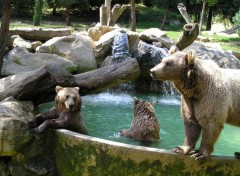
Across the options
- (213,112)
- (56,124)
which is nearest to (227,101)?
(213,112)

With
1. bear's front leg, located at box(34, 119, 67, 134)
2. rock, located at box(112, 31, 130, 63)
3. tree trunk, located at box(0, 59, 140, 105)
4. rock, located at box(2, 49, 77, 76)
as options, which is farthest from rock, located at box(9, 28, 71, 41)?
bear's front leg, located at box(34, 119, 67, 134)

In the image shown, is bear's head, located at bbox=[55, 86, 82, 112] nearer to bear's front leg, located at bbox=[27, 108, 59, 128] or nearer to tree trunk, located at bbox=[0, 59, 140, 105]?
bear's front leg, located at bbox=[27, 108, 59, 128]

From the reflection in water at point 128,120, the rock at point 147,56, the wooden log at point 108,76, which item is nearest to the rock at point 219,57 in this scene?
the rock at point 147,56

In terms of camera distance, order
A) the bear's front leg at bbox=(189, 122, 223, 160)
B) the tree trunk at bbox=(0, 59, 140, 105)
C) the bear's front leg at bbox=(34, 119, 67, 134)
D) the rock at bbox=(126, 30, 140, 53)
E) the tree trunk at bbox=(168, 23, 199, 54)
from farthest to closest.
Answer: the rock at bbox=(126, 30, 140, 53) < the tree trunk at bbox=(168, 23, 199, 54) < the tree trunk at bbox=(0, 59, 140, 105) < the bear's front leg at bbox=(34, 119, 67, 134) < the bear's front leg at bbox=(189, 122, 223, 160)

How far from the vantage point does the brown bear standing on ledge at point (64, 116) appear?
561 centimetres

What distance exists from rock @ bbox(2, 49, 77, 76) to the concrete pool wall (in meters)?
5.94

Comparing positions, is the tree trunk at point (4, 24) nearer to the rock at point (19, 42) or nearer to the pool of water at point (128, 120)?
the pool of water at point (128, 120)

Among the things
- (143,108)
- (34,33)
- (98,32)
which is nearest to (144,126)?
(143,108)

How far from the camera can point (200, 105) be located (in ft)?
15.7

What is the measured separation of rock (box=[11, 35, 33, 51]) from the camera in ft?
42.2

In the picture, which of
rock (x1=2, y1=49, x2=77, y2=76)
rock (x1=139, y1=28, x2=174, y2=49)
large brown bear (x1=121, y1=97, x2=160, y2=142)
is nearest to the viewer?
large brown bear (x1=121, y1=97, x2=160, y2=142)

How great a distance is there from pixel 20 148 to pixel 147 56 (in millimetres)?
7978

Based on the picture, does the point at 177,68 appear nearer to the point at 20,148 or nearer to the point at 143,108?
the point at 20,148

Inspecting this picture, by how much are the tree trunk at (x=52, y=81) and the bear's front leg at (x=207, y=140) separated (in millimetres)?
2352
